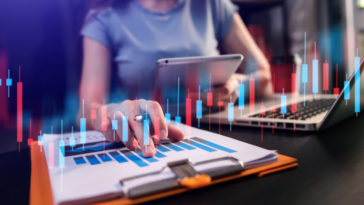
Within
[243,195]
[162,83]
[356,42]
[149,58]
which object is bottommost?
[243,195]

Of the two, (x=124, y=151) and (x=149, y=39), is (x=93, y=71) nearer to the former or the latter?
(x=149, y=39)

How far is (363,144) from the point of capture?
1.33 feet

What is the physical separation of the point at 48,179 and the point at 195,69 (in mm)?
377

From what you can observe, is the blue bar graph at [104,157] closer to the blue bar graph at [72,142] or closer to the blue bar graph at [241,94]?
the blue bar graph at [72,142]

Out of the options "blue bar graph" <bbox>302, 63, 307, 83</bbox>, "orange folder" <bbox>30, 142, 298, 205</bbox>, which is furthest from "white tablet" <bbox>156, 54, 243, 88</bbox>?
"blue bar graph" <bbox>302, 63, 307, 83</bbox>

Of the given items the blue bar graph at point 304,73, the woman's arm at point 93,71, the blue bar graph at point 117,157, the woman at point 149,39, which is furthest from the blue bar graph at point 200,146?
the blue bar graph at point 304,73

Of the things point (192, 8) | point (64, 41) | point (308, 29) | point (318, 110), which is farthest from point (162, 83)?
point (308, 29)

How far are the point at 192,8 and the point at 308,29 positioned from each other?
76 cm

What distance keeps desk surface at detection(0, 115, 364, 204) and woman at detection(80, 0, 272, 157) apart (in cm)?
34

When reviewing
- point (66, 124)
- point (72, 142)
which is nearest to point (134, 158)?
point (72, 142)

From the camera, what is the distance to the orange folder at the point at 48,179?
0.79ft

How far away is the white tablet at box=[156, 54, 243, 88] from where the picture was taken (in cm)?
53

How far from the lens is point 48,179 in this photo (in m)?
0.29

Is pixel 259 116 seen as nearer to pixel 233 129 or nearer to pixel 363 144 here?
pixel 233 129
